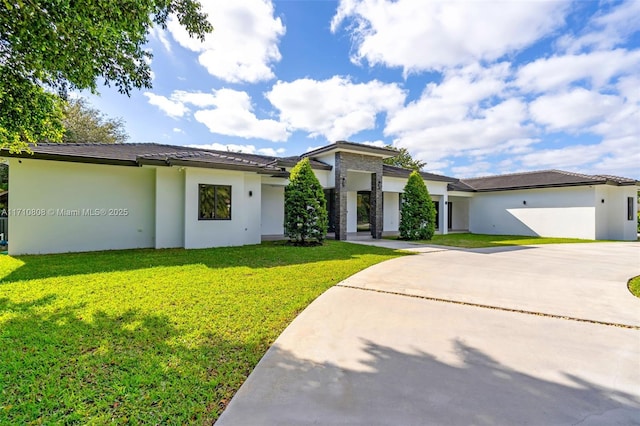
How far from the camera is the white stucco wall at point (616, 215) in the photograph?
735 inches

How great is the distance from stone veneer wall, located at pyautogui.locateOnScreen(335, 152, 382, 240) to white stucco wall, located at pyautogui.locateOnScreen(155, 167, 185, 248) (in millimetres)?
7913

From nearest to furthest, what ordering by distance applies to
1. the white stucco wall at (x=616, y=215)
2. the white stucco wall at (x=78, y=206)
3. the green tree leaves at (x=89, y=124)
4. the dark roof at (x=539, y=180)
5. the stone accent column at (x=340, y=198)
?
the white stucco wall at (x=78, y=206)
the stone accent column at (x=340, y=198)
the dark roof at (x=539, y=180)
the white stucco wall at (x=616, y=215)
the green tree leaves at (x=89, y=124)

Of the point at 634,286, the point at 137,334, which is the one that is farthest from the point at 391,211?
the point at 137,334

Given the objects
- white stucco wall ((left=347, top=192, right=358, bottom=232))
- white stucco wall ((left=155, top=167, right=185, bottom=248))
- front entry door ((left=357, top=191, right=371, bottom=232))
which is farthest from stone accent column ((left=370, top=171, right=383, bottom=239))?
white stucco wall ((left=155, top=167, right=185, bottom=248))

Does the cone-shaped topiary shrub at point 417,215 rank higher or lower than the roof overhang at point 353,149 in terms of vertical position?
lower

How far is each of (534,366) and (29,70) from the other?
347 inches

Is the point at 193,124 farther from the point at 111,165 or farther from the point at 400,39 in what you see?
the point at 400,39

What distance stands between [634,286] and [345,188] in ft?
38.2

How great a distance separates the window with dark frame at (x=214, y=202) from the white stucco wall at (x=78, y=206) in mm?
2377

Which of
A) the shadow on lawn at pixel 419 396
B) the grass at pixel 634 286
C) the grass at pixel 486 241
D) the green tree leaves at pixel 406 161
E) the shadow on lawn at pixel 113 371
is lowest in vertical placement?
the shadow on lawn at pixel 113 371

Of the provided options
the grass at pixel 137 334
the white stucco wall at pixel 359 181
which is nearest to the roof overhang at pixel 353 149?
the white stucco wall at pixel 359 181

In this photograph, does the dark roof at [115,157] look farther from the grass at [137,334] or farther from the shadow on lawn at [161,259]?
the grass at [137,334]

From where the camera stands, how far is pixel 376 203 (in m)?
17.3

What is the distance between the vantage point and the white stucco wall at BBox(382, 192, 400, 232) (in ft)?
71.4
